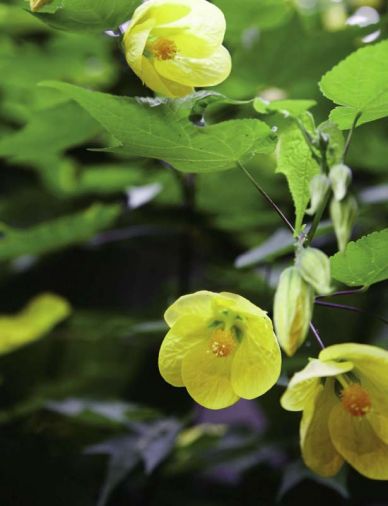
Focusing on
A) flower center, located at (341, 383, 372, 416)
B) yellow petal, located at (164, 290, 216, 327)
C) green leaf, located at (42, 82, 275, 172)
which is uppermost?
green leaf, located at (42, 82, 275, 172)

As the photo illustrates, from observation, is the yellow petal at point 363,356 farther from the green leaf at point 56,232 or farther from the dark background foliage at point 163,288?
the green leaf at point 56,232

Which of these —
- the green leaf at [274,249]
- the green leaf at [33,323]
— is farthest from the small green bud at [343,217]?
the green leaf at [33,323]

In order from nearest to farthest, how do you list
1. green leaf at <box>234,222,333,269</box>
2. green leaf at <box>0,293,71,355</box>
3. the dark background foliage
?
green leaf at <box>234,222,333,269</box> → the dark background foliage → green leaf at <box>0,293,71,355</box>

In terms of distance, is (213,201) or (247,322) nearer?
(247,322)

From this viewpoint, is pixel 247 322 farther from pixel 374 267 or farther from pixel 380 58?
pixel 380 58

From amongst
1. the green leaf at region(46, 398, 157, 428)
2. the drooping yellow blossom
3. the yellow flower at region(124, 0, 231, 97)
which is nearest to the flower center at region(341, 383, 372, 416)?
the drooping yellow blossom

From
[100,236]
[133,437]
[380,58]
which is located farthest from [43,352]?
[380,58]

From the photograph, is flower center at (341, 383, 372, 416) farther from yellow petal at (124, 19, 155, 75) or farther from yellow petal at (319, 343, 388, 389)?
yellow petal at (124, 19, 155, 75)

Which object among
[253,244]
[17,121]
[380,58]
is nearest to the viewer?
[380,58]
